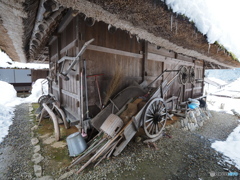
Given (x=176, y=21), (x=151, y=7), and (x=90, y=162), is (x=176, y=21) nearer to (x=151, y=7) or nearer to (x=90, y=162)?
(x=151, y=7)

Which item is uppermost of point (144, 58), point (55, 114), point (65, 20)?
point (65, 20)

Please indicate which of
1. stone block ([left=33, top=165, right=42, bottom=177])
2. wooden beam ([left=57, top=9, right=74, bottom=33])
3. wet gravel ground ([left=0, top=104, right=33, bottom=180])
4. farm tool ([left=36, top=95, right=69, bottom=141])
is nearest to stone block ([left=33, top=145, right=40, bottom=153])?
wet gravel ground ([left=0, top=104, right=33, bottom=180])

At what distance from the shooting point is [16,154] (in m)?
2.51

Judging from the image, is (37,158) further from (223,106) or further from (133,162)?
(223,106)

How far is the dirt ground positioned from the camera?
2029 millimetres

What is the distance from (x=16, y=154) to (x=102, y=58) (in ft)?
10.1

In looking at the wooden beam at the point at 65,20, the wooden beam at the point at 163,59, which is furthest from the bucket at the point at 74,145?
the wooden beam at the point at 163,59

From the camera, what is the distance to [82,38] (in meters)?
2.74

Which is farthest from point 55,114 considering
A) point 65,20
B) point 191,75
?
point 191,75

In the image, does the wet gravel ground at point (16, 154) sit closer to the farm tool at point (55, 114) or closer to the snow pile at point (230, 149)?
the farm tool at point (55, 114)

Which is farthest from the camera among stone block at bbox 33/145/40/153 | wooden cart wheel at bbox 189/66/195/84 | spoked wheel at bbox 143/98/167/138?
wooden cart wheel at bbox 189/66/195/84

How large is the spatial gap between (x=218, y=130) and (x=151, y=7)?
557 cm

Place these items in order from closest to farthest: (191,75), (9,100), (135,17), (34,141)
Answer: (135,17) < (34,141) < (191,75) < (9,100)

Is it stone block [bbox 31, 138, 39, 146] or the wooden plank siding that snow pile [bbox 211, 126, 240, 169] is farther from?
stone block [bbox 31, 138, 39, 146]
